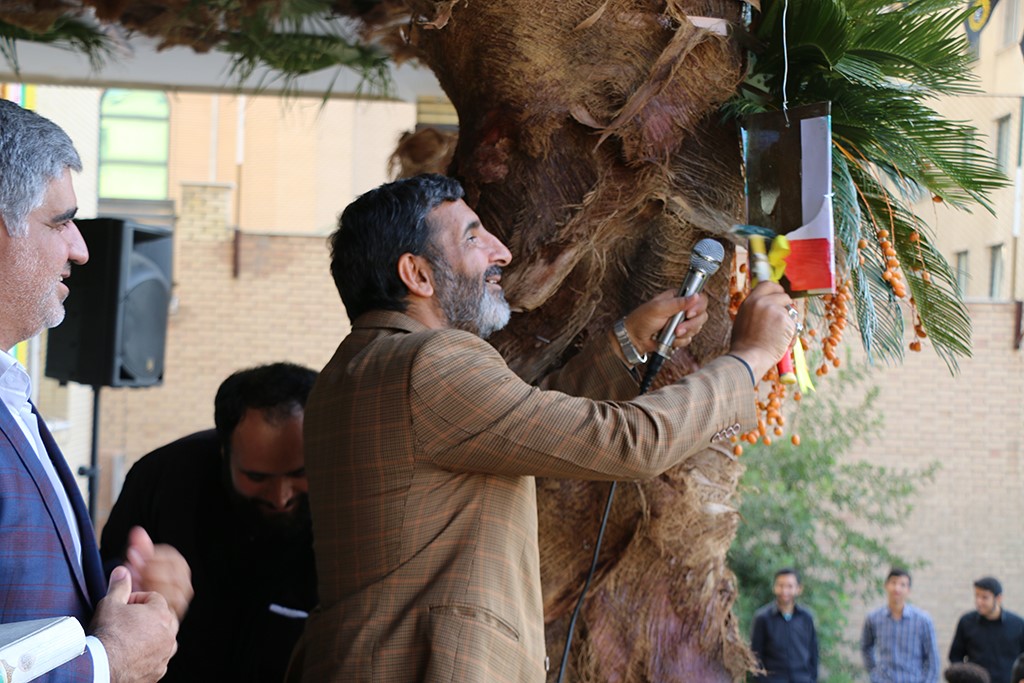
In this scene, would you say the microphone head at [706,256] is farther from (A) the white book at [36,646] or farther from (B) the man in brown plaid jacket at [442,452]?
(A) the white book at [36,646]

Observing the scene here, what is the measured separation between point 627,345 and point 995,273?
30.9 feet

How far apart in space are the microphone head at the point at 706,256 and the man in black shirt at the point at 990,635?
5.06m

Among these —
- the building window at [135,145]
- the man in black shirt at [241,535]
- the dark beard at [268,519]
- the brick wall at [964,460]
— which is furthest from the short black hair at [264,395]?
the building window at [135,145]

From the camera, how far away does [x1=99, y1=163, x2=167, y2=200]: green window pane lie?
17.5 m

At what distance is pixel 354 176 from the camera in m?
13.1

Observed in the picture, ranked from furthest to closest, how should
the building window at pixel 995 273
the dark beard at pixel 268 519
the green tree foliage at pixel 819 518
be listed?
the building window at pixel 995 273 → the green tree foliage at pixel 819 518 → the dark beard at pixel 268 519

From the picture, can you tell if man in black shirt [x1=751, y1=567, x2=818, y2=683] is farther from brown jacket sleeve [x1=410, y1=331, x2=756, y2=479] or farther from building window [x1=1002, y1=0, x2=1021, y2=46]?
brown jacket sleeve [x1=410, y1=331, x2=756, y2=479]

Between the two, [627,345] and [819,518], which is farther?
[819,518]

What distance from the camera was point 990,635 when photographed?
6371 millimetres

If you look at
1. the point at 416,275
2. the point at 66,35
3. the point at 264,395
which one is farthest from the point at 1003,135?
the point at 416,275

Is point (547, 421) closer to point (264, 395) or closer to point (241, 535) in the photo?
point (264, 395)

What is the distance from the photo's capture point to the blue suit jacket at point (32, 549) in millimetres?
1392

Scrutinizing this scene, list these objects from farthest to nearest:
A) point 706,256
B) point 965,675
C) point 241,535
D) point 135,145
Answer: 1. point 135,145
2. point 965,675
3. point 241,535
4. point 706,256

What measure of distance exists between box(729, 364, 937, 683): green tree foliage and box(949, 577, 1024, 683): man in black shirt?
2.20 metres
